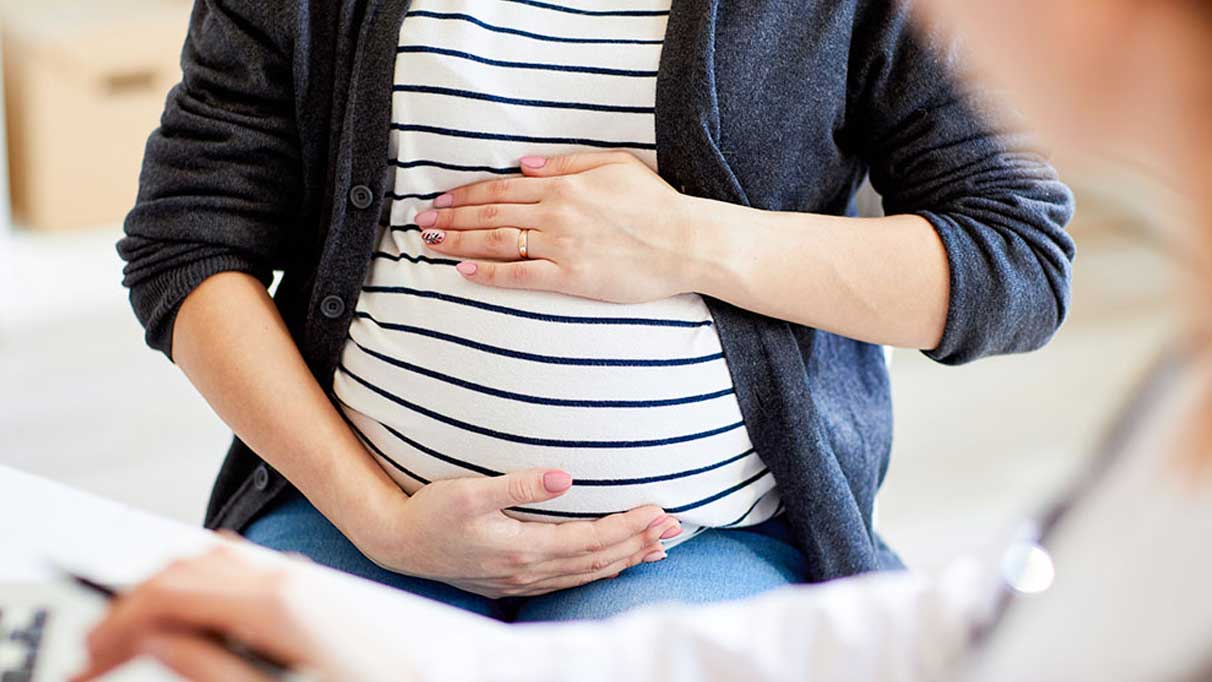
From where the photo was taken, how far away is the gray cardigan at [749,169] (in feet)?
3.23

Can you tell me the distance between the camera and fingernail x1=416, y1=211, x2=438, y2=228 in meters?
1.02

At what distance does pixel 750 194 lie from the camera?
3.35 feet

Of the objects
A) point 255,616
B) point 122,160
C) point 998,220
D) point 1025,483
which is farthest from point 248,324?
point 122,160

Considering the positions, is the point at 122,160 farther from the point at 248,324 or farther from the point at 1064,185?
the point at 1064,185

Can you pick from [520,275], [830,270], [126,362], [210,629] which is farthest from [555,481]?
[126,362]

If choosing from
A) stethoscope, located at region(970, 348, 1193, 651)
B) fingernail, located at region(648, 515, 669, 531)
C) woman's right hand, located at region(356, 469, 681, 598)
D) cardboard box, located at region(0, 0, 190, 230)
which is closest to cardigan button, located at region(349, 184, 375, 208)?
woman's right hand, located at region(356, 469, 681, 598)

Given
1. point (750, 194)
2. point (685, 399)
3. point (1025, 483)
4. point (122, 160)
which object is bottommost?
point (1025, 483)

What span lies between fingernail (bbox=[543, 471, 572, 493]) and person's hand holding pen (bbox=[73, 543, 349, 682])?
13.0 inches

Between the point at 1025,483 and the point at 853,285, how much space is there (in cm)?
129

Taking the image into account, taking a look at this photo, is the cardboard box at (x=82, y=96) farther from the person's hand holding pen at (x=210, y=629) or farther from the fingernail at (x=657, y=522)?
the person's hand holding pen at (x=210, y=629)

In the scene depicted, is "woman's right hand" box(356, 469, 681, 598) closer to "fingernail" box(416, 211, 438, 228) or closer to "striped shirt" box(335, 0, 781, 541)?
"striped shirt" box(335, 0, 781, 541)

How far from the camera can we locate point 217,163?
1.04 metres

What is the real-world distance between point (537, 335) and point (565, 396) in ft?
0.16

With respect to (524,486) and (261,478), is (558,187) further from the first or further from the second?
(261,478)
